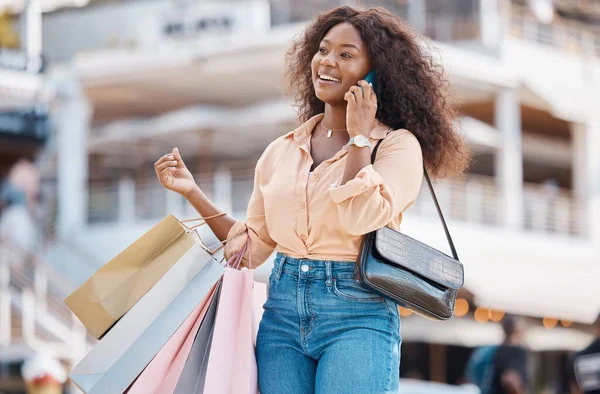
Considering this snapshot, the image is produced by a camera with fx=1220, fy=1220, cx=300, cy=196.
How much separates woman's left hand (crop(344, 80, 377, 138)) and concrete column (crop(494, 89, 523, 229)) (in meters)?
20.0

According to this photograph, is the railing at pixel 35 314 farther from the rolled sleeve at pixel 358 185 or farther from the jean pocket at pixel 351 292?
the rolled sleeve at pixel 358 185

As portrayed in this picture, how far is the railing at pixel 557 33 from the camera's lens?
25.6 meters

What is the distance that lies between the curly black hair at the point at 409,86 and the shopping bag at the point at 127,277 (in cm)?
78

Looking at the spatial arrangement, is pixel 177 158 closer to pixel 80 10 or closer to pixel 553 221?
pixel 553 221

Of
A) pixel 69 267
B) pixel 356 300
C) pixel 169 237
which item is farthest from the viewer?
pixel 69 267

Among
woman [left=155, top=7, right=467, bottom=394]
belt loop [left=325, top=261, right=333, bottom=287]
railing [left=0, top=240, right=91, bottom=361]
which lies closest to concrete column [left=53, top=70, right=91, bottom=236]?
railing [left=0, top=240, right=91, bottom=361]

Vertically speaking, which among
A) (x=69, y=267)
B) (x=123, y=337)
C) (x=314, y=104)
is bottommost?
(x=69, y=267)

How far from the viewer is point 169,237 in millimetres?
3936

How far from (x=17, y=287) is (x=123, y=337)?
14.2 m

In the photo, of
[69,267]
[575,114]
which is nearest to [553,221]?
[575,114]

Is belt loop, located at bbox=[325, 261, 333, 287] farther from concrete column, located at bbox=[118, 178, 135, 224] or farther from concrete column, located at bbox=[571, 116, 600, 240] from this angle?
concrete column, located at bbox=[571, 116, 600, 240]

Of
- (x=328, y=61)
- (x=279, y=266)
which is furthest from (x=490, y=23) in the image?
(x=279, y=266)

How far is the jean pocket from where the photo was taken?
368cm

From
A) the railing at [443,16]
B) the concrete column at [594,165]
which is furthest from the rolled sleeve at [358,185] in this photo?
the concrete column at [594,165]
